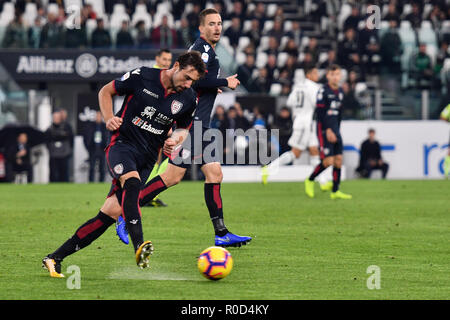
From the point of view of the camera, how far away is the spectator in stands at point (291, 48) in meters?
26.2

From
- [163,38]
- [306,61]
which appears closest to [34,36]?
[163,38]

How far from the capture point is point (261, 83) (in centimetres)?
2453

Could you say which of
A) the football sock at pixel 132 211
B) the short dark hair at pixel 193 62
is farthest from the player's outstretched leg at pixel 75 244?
the short dark hair at pixel 193 62

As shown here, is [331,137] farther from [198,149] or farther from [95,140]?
[95,140]

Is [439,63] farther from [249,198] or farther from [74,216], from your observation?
[74,216]

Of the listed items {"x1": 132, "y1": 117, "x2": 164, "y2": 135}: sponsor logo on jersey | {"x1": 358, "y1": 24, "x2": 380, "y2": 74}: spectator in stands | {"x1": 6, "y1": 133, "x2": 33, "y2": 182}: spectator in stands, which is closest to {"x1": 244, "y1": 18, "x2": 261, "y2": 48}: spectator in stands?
{"x1": 358, "y1": 24, "x2": 380, "y2": 74}: spectator in stands

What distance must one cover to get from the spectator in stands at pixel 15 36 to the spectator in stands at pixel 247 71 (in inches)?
213

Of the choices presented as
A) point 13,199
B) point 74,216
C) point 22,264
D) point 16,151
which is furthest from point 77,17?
point 22,264

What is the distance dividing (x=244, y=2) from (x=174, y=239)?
1935 centimetres

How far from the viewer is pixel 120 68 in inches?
941

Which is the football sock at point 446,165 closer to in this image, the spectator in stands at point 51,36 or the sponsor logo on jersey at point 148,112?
the spectator in stands at point 51,36

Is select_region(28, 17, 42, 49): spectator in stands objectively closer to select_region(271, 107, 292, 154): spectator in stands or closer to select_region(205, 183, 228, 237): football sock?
select_region(271, 107, 292, 154): spectator in stands

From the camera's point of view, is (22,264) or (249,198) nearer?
(22,264)

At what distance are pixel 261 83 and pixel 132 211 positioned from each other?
57.5 feet
